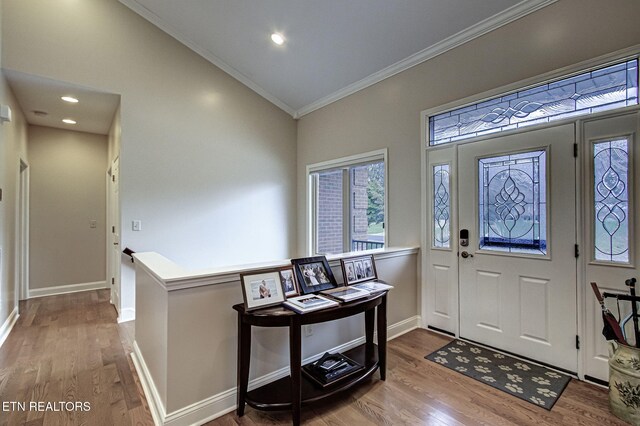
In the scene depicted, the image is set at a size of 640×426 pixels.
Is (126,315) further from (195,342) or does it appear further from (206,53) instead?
(206,53)

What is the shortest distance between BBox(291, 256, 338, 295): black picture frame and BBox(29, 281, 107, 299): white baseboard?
4.71 m

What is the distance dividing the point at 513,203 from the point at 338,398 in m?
2.20

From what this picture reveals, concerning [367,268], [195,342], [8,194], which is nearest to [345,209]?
[367,268]

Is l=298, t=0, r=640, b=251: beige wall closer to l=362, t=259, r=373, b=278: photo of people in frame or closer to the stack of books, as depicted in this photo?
l=362, t=259, r=373, b=278: photo of people in frame

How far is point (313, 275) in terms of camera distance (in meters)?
2.14

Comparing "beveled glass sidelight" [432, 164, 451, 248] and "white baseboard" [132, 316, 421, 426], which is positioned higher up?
"beveled glass sidelight" [432, 164, 451, 248]

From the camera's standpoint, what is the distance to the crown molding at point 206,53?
356 cm

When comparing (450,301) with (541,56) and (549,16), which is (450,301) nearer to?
(541,56)

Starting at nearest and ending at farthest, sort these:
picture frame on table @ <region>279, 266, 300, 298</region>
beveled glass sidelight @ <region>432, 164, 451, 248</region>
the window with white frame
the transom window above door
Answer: picture frame on table @ <region>279, 266, 300, 298</region> → the transom window above door → beveled glass sidelight @ <region>432, 164, 451, 248</region> → the window with white frame

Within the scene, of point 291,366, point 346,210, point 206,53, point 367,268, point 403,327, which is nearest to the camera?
point 291,366

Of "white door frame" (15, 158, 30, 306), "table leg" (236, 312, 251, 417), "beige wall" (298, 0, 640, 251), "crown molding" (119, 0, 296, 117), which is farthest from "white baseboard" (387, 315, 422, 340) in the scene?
"white door frame" (15, 158, 30, 306)

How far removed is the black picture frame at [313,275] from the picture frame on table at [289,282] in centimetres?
3

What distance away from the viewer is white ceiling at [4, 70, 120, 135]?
3.21m

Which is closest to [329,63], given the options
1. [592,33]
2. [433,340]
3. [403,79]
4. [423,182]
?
[403,79]
